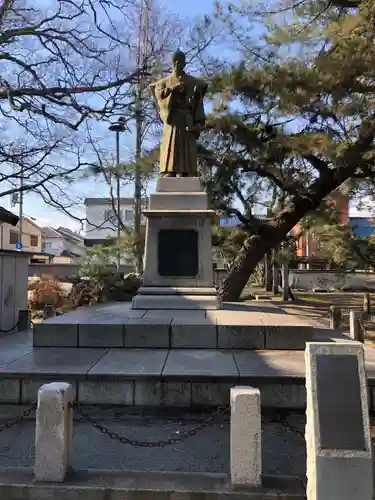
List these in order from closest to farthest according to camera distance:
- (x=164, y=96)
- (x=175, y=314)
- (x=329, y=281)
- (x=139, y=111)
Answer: (x=175, y=314)
(x=164, y=96)
(x=139, y=111)
(x=329, y=281)

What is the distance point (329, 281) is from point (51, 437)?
3280 centimetres

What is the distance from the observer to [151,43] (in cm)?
1530

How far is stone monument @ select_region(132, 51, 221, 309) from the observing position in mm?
8164

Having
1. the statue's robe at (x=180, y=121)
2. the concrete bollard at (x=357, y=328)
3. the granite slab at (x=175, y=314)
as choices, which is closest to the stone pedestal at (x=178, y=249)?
the granite slab at (x=175, y=314)

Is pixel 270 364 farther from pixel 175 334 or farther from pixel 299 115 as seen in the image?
pixel 299 115

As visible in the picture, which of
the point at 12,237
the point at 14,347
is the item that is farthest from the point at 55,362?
the point at 12,237

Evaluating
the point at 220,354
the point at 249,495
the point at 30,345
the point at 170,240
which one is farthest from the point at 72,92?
the point at 249,495

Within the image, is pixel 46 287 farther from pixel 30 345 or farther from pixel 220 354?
pixel 220 354

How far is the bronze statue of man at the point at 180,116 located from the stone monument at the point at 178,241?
2 cm

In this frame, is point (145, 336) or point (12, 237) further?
point (12, 237)

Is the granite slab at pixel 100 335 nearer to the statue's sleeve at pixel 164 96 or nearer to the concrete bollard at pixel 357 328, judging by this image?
the statue's sleeve at pixel 164 96

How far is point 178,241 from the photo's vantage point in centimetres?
842

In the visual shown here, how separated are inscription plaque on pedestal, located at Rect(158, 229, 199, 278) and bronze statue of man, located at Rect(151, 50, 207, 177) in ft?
4.55

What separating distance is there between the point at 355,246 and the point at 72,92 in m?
12.9
